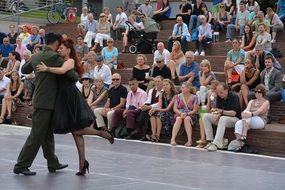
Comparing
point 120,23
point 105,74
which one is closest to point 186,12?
point 120,23

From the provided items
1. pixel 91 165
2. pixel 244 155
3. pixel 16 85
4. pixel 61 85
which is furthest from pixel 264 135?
pixel 16 85

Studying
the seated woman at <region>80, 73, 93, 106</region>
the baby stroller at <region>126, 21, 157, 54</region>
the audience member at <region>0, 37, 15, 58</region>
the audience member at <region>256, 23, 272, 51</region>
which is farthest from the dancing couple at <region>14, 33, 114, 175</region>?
the audience member at <region>0, 37, 15, 58</region>

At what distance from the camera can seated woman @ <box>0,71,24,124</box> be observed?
18797mm

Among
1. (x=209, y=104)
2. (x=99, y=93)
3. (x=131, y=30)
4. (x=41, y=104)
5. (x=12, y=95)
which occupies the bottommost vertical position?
(x=12, y=95)

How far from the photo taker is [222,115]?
1456 centimetres

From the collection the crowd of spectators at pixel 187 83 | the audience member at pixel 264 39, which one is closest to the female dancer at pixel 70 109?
the crowd of spectators at pixel 187 83

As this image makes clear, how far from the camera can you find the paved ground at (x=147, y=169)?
9.49 meters

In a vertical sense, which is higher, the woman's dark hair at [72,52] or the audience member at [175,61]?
the woman's dark hair at [72,52]

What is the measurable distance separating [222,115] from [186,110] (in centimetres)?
101

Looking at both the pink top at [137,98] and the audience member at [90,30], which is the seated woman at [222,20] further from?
the pink top at [137,98]

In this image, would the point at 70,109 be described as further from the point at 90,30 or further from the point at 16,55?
the point at 90,30

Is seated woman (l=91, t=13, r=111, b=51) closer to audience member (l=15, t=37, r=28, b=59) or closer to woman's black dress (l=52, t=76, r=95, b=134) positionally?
audience member (l=15, t=37, r=28, b=59)

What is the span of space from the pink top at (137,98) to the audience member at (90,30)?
7854 millimetres

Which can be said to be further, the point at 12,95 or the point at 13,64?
the point at 13,64
